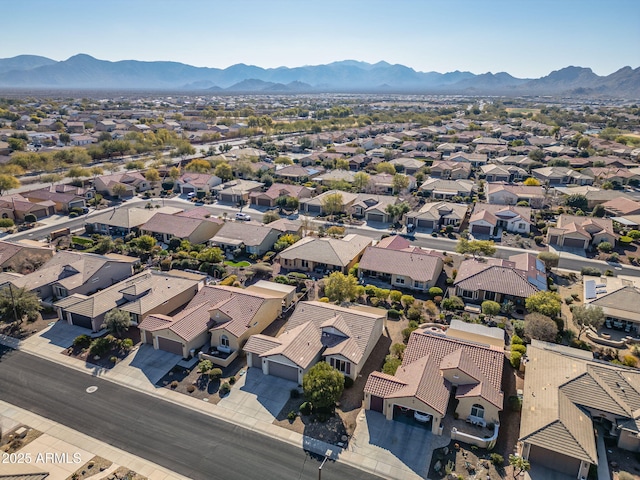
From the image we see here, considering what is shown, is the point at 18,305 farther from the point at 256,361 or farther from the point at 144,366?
the point at 256,361

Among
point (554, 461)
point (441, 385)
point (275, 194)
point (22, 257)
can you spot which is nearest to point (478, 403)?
point (441, 385)

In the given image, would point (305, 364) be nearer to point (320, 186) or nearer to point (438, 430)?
point (438, 430)

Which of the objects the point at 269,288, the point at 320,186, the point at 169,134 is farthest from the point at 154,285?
the point at 169,134

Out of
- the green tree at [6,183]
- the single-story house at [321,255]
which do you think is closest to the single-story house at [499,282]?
the single-story house at [321,255]

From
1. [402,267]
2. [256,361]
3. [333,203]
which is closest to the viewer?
[256,361]

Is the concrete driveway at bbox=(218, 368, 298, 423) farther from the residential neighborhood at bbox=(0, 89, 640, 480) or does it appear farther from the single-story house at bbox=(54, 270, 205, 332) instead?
the single-story house at bbox=(54, 270, 205, 332)

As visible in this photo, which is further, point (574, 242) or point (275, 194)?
point (275, 194)

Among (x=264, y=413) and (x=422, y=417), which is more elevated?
(x=422, y=417)
